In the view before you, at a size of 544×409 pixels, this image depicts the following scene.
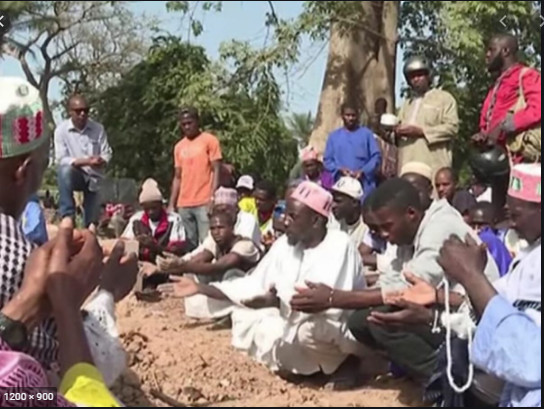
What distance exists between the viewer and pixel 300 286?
5.69m

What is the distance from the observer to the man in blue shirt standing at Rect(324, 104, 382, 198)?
8500 mm

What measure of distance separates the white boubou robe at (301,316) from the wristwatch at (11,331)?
350cm

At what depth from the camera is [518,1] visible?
11.8m

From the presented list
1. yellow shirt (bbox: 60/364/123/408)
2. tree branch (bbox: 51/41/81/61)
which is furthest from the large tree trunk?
tree branch (bbox: 51/41/81/61)

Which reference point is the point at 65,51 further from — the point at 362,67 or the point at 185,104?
the point at 362,67

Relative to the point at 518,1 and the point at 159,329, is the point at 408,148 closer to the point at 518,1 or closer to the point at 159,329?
the point at 159,329

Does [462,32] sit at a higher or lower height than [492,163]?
higher

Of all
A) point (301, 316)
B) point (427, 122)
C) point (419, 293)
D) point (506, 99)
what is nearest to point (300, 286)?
point (301, 316)

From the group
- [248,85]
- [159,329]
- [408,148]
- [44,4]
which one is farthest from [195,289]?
[44,4]

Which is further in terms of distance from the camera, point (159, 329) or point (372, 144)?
point (372, 144)

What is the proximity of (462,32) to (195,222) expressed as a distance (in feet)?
12.6

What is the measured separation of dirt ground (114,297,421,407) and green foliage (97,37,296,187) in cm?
531

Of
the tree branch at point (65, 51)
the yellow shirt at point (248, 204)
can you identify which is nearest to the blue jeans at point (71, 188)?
the yellow shirt at point (248, 204)

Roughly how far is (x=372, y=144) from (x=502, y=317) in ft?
18.4
